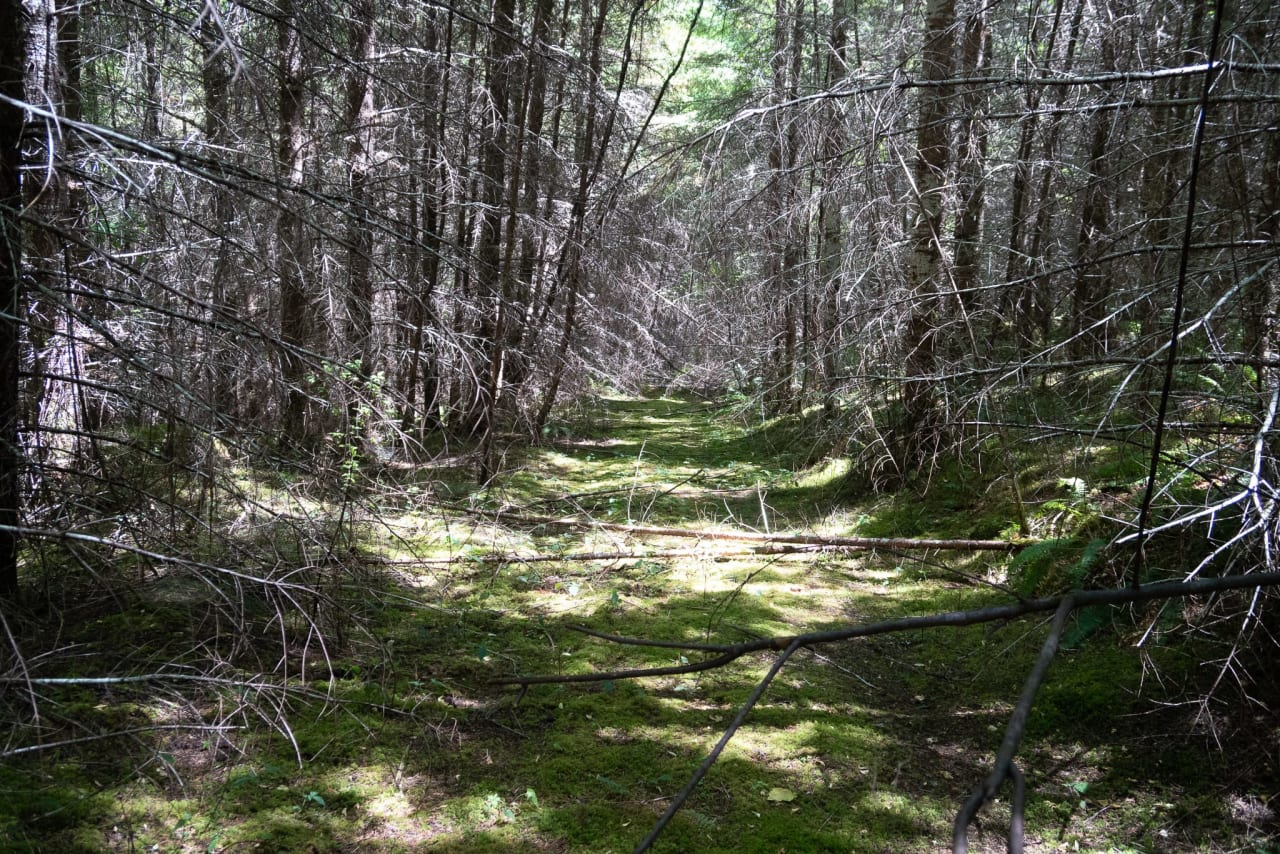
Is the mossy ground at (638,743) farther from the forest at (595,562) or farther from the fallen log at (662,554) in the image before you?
the fallen log at (662,554)

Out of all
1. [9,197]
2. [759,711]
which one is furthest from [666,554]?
[9,197]

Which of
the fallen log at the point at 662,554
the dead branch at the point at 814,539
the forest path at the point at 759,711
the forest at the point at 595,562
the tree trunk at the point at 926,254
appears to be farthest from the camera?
the tree trunk at the point at 926,254

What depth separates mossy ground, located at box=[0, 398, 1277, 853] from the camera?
2.78 meters

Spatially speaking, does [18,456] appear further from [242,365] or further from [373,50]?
[373,50]

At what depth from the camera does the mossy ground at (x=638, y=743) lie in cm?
278

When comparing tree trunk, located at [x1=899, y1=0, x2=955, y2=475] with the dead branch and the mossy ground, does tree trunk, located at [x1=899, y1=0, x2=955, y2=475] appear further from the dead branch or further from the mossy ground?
the mossy ground

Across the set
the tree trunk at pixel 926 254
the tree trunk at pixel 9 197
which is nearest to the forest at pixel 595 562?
the tree trunk at pixel 9 197

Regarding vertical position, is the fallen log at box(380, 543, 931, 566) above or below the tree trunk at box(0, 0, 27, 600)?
below

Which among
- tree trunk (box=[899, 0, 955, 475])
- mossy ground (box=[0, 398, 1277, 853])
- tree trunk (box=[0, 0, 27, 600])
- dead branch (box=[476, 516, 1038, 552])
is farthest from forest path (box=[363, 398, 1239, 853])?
tree trunk (box=[0, 0, 27, 600])

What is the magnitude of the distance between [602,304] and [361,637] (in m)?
9.10

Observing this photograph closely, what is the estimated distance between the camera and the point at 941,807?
3104 millimetres

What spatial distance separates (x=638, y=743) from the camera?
3.57 metres

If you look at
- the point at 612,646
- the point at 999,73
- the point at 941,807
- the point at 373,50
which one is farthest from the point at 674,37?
the point at 941,807

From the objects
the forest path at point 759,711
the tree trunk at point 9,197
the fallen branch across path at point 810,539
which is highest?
the tree trunk at point 9,197
